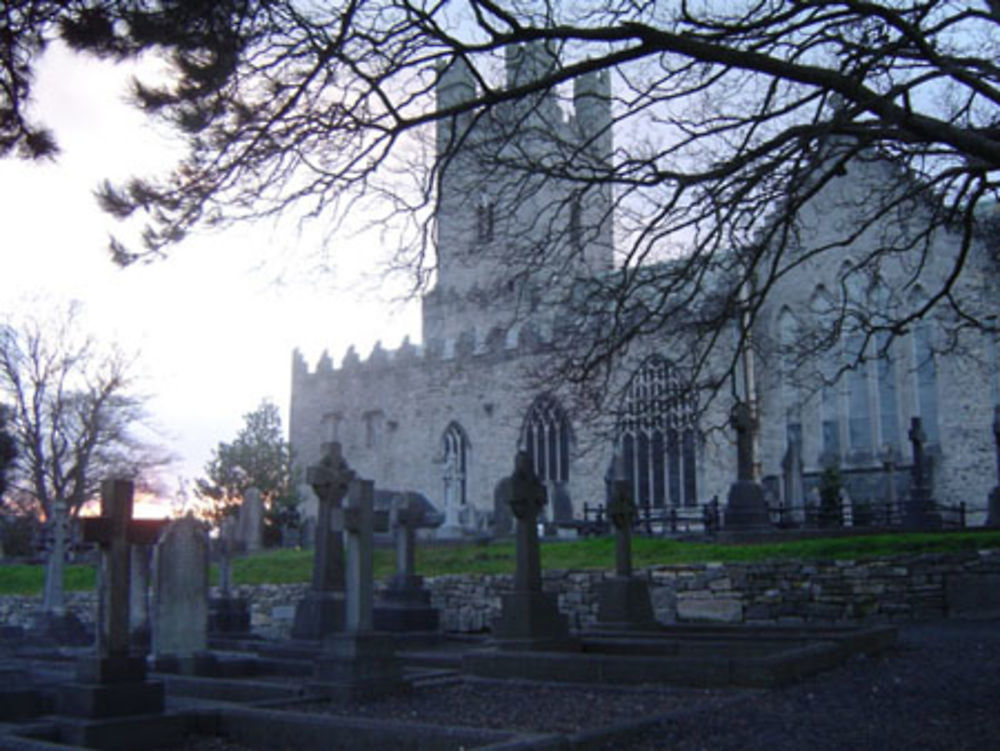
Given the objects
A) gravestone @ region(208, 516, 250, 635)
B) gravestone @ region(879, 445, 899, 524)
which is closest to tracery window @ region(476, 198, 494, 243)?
gravestone @ region(208, 516, 250, 635)

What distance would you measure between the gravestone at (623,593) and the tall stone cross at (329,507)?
10.4 ft

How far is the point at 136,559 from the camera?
11.3 m

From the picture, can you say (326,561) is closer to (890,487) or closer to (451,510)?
(890,487)

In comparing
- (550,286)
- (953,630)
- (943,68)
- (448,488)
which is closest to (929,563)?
(953,630)

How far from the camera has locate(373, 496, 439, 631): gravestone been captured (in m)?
13.7

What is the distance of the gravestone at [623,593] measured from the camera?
12.0 meters

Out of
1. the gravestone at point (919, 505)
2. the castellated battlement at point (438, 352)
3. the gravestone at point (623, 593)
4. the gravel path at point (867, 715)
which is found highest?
the castellated battlement at point (438, 352)

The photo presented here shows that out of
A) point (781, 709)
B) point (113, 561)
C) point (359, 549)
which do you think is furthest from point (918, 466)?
point (113, 561)

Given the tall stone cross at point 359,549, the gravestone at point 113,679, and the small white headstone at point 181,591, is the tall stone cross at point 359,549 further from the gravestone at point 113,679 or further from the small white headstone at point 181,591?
the small white headstone at point 181,591

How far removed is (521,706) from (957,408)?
19.8 m

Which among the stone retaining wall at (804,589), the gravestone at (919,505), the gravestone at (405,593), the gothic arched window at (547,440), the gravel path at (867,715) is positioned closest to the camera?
the gravel path at (867,715)

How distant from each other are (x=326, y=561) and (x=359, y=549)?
12.8 feet

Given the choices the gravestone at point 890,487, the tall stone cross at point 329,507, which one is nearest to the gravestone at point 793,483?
the gravestone at point 890,487

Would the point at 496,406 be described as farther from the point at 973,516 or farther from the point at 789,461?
the point at 973,516
